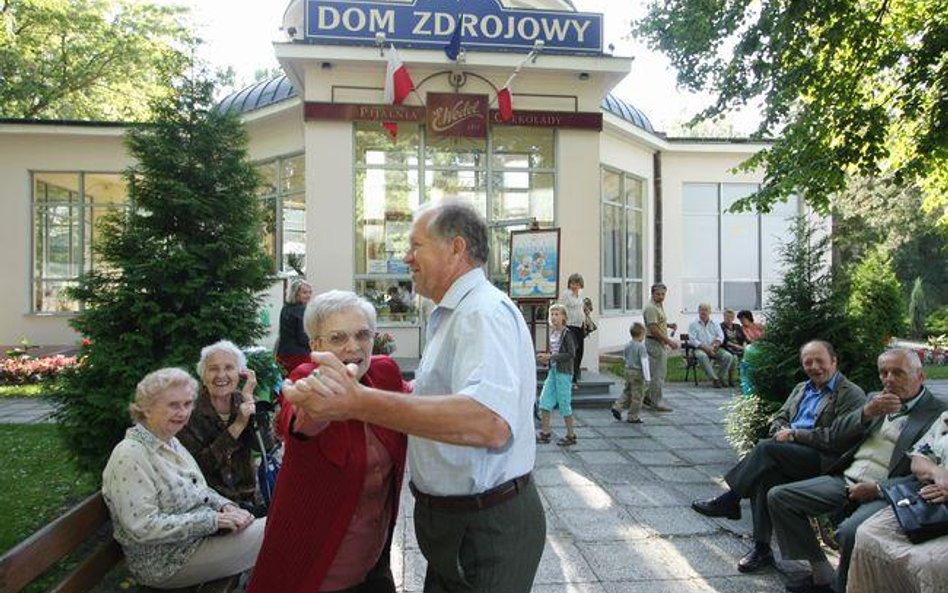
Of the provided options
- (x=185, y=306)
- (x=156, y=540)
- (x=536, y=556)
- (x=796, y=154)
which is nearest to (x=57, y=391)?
(x=185, y=306)

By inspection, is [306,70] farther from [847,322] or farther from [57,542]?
[57,542]

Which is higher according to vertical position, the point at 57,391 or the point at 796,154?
the point at 796,154

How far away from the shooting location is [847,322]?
18.0ft

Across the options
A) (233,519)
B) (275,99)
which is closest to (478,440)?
(233,519)

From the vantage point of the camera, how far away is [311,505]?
1885mm

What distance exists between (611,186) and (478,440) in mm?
15666

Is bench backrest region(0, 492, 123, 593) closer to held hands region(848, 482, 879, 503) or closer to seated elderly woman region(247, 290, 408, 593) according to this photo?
seated elderly woman region(247, 290, 408, 593)

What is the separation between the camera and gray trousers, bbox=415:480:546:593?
1.73 m

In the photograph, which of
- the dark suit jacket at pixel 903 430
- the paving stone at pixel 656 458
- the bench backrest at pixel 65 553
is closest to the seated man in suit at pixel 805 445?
the dark suit jacket at pixel 903 430

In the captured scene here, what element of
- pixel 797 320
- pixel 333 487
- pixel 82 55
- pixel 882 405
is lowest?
pixel 882 405

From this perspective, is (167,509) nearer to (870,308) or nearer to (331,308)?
(331,308)

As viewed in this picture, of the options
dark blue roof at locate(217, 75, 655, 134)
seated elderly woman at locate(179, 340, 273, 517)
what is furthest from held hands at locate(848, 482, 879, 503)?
dark blue roof at locate(217, 75, 655, 134)

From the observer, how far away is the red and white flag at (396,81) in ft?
34.7

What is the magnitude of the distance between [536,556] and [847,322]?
15.4ft
